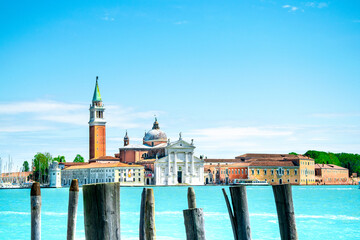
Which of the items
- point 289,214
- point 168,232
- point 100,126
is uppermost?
point 100,126

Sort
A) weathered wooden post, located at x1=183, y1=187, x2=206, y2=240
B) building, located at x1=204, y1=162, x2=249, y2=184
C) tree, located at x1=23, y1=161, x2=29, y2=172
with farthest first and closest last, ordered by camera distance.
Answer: tree, located at x1=23, y1=161, x2=29, y2=172, building, located at x1=204, y1=162, x2=249, y2=184, weathered wooden post, located at x1=183, y1=187, x2=206, y2=240

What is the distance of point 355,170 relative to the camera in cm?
10369

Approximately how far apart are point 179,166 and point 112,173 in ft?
32.4

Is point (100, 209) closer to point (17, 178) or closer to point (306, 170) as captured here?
point (306, 170)

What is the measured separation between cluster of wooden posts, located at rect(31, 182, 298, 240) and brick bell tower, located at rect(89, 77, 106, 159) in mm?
77816

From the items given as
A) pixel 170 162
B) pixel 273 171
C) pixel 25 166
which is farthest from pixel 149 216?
pixel 25 166

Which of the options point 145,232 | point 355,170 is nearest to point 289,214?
point 145,232

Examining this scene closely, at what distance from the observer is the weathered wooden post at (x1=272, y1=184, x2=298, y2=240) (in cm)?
472

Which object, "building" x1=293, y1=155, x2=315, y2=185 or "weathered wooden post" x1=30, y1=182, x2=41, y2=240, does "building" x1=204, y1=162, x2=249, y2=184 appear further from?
"weathered wooden post" x1=30, y1=182, x2=41, y2=240

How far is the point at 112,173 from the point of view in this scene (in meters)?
76.4

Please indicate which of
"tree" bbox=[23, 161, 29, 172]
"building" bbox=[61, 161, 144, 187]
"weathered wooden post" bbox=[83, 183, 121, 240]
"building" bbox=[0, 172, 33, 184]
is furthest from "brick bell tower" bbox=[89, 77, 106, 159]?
"weathered wooden post" bbox=[83, 183, 121, 240]

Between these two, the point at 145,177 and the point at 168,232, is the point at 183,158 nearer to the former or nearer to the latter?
the point at 145,177

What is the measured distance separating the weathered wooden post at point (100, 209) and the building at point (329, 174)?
87334mm

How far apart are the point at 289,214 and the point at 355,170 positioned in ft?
342
